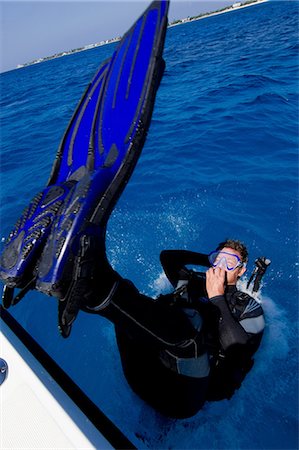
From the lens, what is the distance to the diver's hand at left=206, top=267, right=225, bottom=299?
1.98 meters

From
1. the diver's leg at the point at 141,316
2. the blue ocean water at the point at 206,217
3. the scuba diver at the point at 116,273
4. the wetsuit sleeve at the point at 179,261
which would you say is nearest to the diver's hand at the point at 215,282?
the scuba diver at the point at 116,273

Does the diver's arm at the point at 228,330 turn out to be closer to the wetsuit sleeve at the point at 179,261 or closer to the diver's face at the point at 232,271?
the diver's face at the point at 232,271

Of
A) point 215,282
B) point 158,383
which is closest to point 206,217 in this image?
point 215,282

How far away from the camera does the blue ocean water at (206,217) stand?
7.73 feet

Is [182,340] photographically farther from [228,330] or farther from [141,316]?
[228,330]

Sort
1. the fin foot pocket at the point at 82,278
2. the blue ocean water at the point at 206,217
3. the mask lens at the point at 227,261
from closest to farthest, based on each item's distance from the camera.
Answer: the fin foot pocket at the point at 82,278 → the mask lens at the point at 227,261 → the blue ocean water at the point at 206,217

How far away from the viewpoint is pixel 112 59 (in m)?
1.90

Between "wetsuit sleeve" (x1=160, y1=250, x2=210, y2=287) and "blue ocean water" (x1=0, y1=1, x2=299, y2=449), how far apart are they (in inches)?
36.5

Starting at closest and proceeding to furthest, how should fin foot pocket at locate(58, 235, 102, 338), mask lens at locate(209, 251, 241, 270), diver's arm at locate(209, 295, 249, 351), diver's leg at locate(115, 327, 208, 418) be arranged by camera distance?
fin foot pocket at locate(58, 235, 102, 338), diver's leg at locate(115, 327, 208, 418), diver's arm at locate(209, 295, 249, 351), mask lens at locate(209, 251, 241, 270)

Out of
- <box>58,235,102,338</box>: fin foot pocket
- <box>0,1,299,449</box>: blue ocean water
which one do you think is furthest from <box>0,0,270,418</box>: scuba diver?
<box>0,1,299,449</box>: blue ocean water

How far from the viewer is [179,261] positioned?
257 cm

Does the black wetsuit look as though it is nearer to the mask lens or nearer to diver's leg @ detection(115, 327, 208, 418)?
diver's leg @ detection(115, 327, 208, 418)

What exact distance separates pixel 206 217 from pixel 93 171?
3.36 m

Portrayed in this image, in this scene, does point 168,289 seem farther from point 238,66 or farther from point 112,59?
point 238,66
